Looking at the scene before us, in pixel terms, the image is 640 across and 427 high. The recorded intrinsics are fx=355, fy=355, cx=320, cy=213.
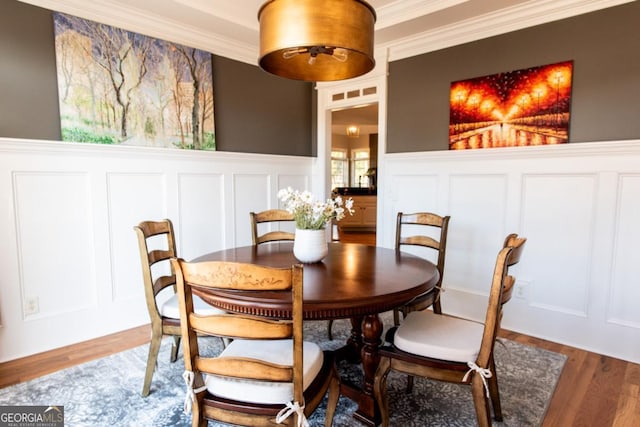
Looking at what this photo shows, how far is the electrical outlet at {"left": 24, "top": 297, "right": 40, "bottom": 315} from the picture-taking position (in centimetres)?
254

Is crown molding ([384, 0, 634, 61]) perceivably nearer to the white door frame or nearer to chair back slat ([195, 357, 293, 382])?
the white door frame

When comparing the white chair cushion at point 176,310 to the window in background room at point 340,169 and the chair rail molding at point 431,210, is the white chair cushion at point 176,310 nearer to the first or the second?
the chair rail molding at point 431,210

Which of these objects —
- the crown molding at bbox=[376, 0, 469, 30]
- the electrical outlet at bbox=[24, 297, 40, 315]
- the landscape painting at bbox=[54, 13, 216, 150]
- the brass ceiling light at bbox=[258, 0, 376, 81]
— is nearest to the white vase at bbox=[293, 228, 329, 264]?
the brass ceiling light at bbox=[258, 0, 376, 81]

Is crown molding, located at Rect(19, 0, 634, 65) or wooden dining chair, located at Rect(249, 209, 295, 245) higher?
crown molding, located at Rect(19, 0, 634, 65)

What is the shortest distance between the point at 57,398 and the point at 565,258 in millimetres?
Answer: 3565

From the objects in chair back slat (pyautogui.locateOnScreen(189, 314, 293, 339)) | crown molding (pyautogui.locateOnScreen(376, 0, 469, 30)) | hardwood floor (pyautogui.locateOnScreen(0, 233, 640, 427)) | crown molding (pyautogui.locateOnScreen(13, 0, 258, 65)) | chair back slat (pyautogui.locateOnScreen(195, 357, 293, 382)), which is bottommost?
hardwood floor (pyautogui.locateOnScreen(0, 233, 640, 427))

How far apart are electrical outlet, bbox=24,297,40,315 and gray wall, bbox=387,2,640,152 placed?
3.52m

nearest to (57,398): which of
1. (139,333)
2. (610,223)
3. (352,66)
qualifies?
(139,333)

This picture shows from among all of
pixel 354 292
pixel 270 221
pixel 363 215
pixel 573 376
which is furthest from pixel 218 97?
pixel 363 215

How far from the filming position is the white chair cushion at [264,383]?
1273mm

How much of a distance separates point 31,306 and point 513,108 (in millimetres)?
4021

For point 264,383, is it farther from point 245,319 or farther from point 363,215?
point 363,215

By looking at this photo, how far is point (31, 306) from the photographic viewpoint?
101 inches
